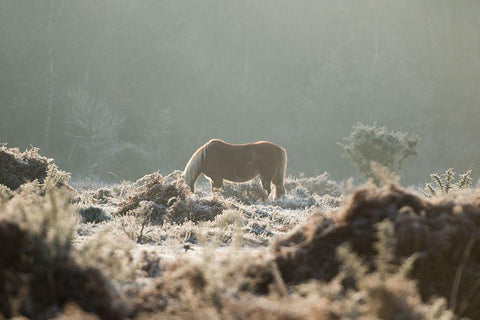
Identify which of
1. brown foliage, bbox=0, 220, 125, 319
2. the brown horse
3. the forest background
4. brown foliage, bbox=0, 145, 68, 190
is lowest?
brown foliage, bbox=0, 220, 125, 319

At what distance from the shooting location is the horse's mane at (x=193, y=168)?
15.5 m

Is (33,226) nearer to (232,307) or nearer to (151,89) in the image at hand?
(232,307)

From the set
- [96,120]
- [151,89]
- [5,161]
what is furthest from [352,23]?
[5,161]

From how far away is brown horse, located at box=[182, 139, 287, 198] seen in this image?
16000 millimetres

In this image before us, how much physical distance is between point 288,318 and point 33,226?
64.2 inches

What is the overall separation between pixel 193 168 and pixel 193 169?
0.03 meters

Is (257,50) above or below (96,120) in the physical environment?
above

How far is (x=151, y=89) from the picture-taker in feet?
180

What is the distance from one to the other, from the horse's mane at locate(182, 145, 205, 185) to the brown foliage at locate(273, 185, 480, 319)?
37.1 ft

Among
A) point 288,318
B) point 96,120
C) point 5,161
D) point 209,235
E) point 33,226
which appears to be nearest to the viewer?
point 288,318

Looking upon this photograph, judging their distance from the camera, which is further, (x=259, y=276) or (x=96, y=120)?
(x=96, y=120)

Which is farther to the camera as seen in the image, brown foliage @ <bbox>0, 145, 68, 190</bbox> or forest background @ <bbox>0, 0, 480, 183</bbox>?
forest background @ <bbox>0, 0, 480, 183</bbox>

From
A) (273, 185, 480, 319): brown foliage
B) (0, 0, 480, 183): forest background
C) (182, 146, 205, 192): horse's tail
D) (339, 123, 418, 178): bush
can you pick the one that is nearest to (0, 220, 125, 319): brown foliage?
(273, 185, 480, 319): brown foliage

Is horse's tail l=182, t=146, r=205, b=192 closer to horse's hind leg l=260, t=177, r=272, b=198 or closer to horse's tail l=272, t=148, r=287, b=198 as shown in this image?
horse's hind leg l=260, t=177, r=272, b=198
